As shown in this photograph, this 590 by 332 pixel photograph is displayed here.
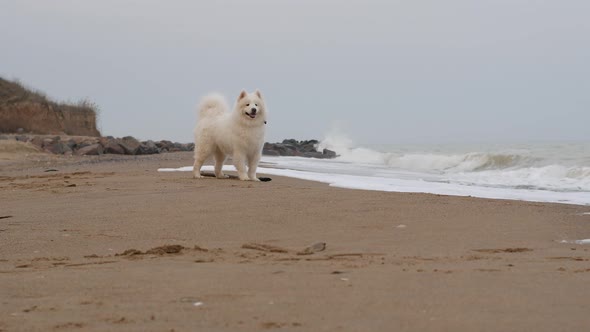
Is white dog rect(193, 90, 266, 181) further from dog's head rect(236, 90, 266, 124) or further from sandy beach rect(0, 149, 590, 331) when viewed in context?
sandy beach rect(0, 149, 590, 331)

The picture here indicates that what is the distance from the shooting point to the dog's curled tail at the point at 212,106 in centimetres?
1168

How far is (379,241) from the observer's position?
15.7ft

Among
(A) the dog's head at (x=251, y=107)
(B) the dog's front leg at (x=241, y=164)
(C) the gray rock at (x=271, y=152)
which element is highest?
(A) the dog's head at (x=251, y=107)

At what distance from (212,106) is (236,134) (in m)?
1.06

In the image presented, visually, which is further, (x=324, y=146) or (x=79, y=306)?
(x=324, y=146)

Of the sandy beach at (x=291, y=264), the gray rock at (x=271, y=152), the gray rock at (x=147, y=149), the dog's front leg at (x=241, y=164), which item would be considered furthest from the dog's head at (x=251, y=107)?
the gray rock at (x=271, y=152)

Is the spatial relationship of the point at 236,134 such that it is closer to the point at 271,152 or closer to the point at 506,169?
the point at 506,169

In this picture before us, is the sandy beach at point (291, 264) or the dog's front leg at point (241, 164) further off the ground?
the dog's front leg at point (241, 164)

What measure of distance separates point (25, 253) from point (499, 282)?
119 inches

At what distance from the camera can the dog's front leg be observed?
35.6ft

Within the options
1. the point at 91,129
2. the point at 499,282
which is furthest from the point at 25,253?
the point at 91,129

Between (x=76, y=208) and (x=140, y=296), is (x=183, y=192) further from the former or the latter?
(x=140, y=296)

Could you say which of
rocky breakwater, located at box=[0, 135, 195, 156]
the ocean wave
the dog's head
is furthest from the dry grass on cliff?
the dog's head

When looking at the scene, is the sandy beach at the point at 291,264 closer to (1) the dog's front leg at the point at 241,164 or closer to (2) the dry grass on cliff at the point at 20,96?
(1) the dog's front leg at the point at 241,164
